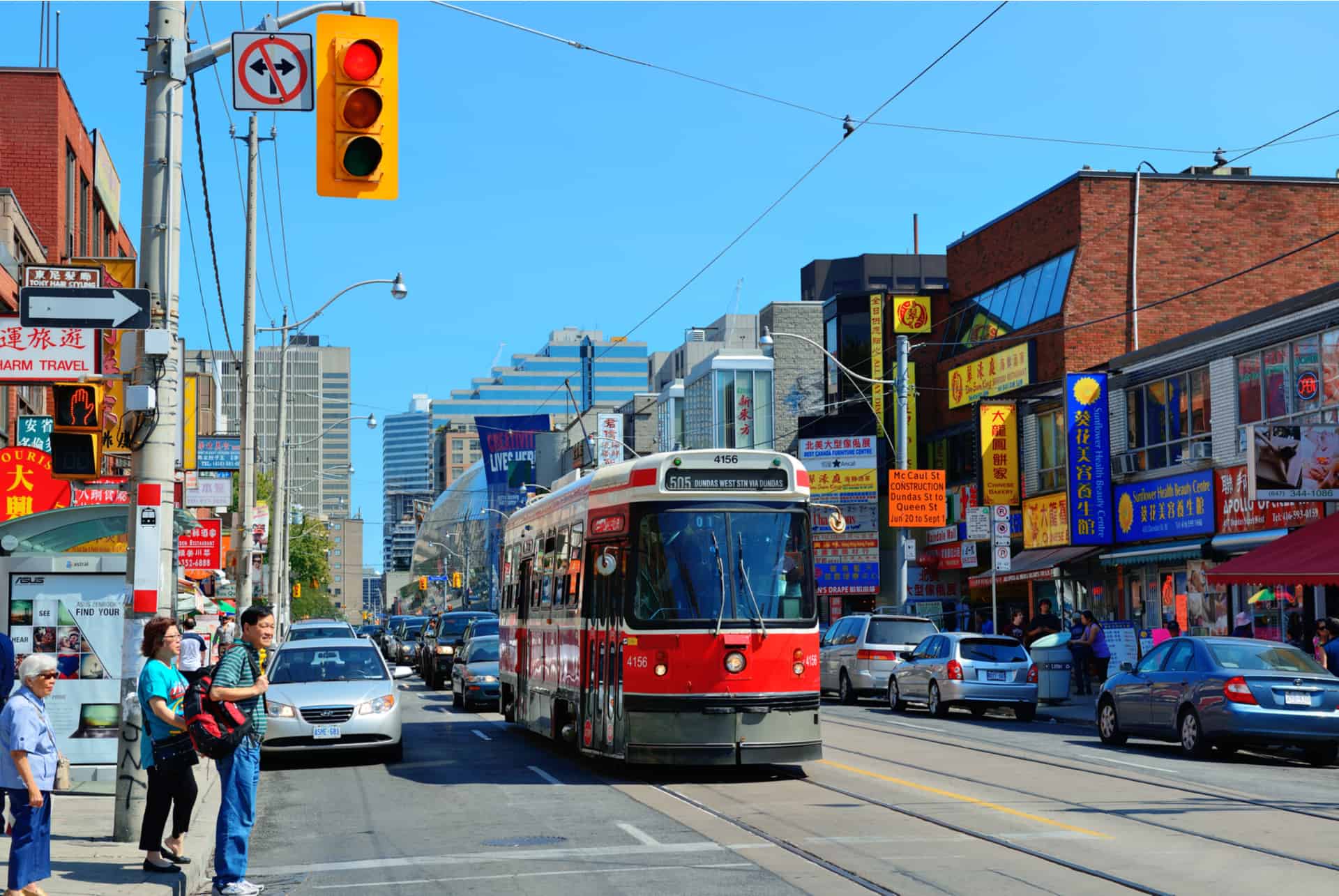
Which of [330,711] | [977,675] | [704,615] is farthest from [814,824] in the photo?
[977,675]

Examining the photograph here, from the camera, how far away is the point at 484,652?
29188mm

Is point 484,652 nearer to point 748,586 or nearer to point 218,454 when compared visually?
point 218,454

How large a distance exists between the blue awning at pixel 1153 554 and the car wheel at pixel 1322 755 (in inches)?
497

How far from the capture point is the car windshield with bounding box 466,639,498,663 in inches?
1139

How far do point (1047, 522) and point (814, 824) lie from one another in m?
28.3

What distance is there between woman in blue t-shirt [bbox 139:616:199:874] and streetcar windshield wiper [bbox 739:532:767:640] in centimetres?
648

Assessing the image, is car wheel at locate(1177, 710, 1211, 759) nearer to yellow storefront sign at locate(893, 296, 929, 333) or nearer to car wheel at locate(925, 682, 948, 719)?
car wheel at locate(925, 682, 948, 719)

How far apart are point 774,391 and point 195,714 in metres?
67.5

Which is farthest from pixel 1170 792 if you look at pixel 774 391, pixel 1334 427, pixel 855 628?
pixel 774 391

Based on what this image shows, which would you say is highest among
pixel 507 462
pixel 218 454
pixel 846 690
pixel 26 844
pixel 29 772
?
pixel 507 462

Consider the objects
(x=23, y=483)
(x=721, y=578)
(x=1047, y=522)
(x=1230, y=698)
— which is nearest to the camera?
(x=721, y=578)

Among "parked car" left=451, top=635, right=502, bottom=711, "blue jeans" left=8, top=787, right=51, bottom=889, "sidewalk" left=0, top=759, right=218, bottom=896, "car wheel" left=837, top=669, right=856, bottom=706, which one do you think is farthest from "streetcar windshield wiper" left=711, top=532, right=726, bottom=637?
"car wheel" left=837, top=669, right=856, bottom=706

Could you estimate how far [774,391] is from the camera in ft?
251

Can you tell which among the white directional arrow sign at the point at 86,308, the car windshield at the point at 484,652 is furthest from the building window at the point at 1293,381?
the white directional arrow sign at the point at 86,308
